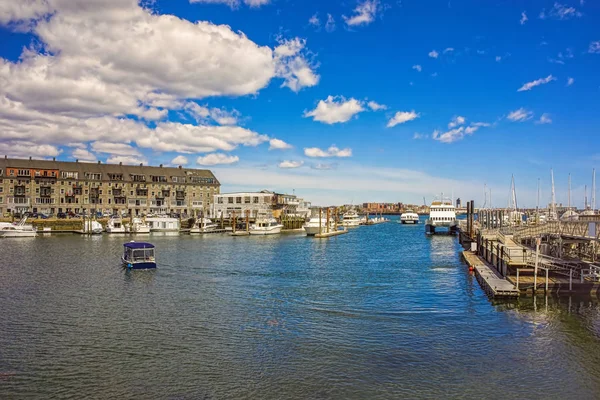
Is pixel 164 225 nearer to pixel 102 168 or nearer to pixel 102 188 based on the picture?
pixel 102 188

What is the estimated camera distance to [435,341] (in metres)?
25.9

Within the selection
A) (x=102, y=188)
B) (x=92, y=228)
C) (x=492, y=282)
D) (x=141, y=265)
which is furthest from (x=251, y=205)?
(x=492, y=282)

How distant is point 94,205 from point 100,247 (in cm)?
6932

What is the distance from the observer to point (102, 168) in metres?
145

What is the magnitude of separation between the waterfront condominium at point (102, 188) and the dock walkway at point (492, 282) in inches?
4390

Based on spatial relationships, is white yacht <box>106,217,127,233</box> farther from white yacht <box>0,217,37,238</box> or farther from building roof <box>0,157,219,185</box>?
building roof <box>0,157,219,185</box>

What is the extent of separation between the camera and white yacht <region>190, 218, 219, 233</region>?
375 feet

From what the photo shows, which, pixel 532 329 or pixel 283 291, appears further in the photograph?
pixel 283 291

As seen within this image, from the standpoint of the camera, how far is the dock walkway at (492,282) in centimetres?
3606

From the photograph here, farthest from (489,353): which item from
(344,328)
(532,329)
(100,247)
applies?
(100,247)

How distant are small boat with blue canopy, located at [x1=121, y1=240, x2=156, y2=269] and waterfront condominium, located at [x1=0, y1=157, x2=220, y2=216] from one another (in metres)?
84.5

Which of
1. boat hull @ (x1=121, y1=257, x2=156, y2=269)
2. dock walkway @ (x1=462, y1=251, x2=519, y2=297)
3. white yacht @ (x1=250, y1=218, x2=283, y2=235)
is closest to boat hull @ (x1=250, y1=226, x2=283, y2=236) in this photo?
white yacht @ (x1=250, y1=218, x2=283, y2=235)

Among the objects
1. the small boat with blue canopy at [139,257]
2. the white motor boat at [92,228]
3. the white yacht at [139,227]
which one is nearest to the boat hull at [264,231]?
the white yacht at [139,227]

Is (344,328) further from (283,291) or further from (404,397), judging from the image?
(283,291)
